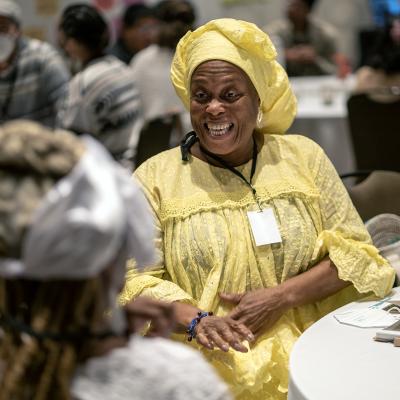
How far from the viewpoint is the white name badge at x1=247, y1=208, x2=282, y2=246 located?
2602mm

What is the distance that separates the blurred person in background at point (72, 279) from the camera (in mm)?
1120

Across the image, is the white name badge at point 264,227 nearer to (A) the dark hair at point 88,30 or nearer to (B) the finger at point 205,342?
(B) the finger at point 205,342

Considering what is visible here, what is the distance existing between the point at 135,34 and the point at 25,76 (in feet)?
8.87

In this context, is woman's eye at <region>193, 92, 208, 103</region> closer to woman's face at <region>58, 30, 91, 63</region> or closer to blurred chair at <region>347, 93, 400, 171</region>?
woman's face at <region>58, 30, 91, 63</region>

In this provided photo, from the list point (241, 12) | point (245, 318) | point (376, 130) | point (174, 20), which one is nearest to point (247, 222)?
point (245, 318)

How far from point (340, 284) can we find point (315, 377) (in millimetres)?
733

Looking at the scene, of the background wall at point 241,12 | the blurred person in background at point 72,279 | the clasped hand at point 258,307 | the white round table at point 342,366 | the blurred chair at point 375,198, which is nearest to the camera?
the blurred person in background at point 72,279

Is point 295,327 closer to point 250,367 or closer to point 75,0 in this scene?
point 250,367

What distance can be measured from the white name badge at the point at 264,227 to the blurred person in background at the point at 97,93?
6.51 ft

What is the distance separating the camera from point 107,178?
115 cm

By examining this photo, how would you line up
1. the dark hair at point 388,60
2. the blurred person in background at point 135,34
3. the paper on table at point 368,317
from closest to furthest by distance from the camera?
the paper on table at point 368,317, the dark hair at point 388,60, the blurred person in background at point 135,34

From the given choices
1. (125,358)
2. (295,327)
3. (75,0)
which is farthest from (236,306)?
(75,0)

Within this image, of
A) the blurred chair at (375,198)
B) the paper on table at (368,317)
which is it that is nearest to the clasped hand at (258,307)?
the paper on table at (368,317)

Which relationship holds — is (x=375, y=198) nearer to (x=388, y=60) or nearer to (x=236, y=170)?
(x=236, y=170)
